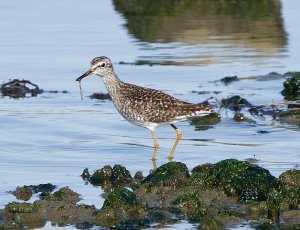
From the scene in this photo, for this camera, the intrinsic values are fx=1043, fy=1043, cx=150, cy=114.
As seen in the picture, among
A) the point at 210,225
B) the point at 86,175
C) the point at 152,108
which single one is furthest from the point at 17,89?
the point at 210,225

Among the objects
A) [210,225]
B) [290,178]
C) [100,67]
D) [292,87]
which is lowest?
[210,225]

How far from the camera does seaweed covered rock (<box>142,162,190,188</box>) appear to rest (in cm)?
1066

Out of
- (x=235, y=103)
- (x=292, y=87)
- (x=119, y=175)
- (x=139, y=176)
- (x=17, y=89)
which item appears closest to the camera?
(x=119, y=175)

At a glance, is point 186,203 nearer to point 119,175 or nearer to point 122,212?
point 122,212

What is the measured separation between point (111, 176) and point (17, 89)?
5.52 meters

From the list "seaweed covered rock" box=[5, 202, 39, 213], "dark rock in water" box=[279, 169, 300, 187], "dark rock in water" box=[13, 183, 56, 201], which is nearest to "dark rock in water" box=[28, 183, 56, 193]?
"dark rock in water" box=[13, 183, 56, 201]

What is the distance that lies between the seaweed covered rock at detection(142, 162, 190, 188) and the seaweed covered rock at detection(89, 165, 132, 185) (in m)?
0.41

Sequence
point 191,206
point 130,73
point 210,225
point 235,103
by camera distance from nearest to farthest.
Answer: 1. point 210,225
2. point 191,206
3. point 235,103
4. point 130,73

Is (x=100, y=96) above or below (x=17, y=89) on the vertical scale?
below

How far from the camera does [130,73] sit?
1747cm

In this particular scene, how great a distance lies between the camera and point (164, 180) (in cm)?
1068

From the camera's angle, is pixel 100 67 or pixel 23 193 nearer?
pixel 23 193

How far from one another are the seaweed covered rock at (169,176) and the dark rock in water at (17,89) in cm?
582

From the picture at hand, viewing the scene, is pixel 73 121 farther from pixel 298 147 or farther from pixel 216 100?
pixel 298 147
